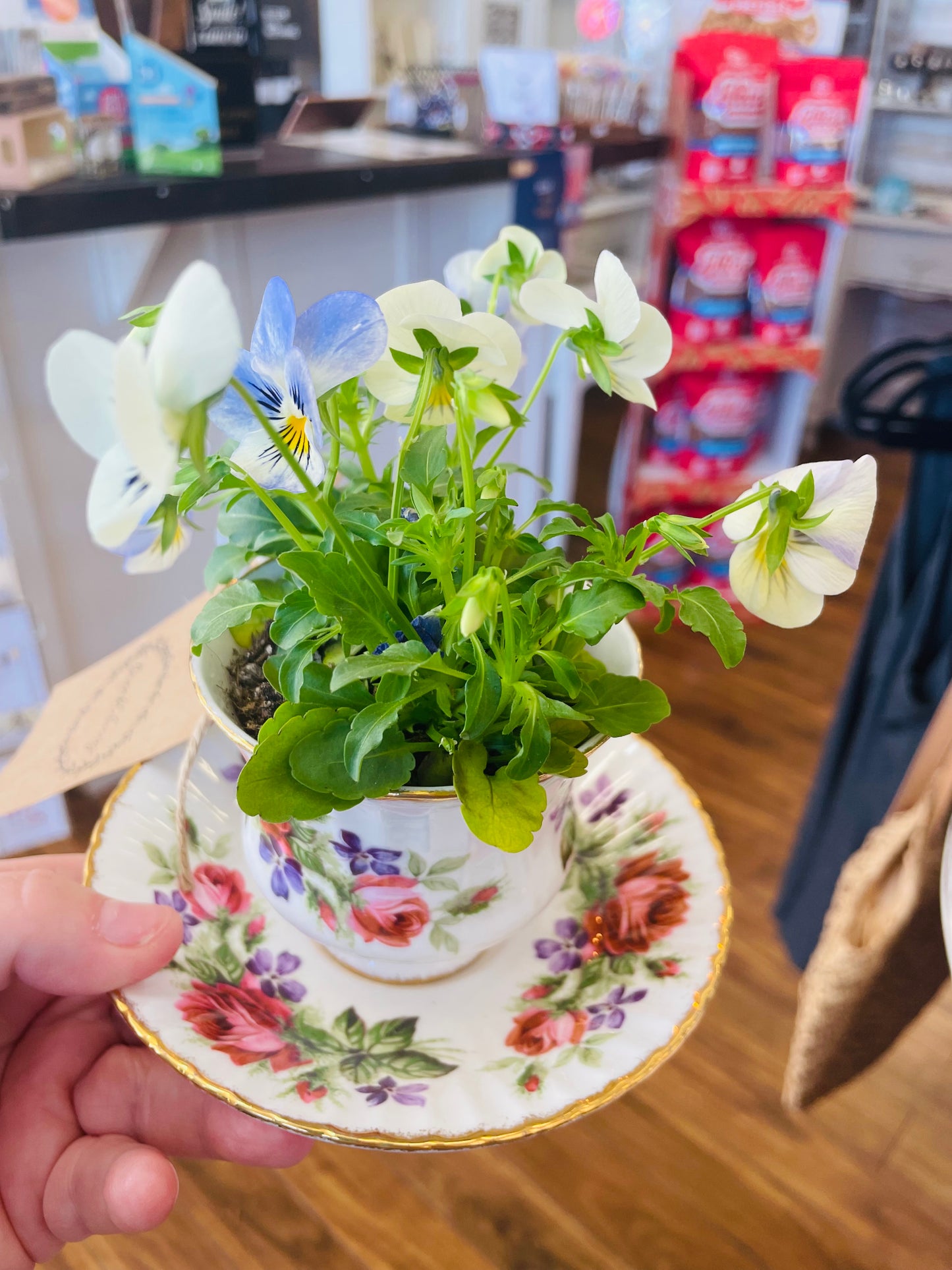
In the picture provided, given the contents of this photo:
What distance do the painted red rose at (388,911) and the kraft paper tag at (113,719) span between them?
6.2 inches

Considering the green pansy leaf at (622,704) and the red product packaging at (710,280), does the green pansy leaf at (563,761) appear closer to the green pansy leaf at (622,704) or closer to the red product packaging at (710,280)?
the green pansy leaf at (622,704)

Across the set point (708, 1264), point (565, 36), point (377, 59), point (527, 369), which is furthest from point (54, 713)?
point (565, 36)

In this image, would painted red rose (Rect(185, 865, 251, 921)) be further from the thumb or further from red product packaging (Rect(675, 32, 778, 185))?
red product packaging (Rect(675, 32, 778, 185))

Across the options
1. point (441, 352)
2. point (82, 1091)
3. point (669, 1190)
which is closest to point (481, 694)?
point (441, 352)

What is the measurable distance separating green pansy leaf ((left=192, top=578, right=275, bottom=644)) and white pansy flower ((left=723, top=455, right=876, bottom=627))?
0.20 meters

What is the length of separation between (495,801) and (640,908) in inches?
7.8

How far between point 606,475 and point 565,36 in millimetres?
1382

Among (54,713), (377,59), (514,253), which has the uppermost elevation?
(377,59)

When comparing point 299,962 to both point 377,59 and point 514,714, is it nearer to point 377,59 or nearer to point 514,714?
point 514,714

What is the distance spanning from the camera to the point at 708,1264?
106 centimetres

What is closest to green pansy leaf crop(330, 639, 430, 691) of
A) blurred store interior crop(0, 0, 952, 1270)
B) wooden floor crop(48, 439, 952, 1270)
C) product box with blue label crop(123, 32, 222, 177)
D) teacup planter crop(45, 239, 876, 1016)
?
teacup planter crop(45, 239, 876, 1016)

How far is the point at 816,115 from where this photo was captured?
182cm

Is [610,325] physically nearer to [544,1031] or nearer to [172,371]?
[172,371]

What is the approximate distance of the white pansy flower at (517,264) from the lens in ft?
1.49
